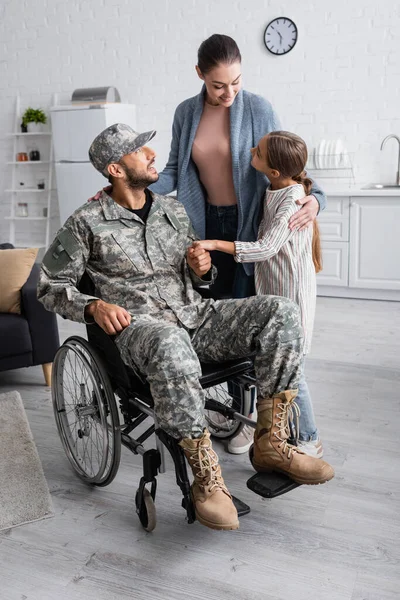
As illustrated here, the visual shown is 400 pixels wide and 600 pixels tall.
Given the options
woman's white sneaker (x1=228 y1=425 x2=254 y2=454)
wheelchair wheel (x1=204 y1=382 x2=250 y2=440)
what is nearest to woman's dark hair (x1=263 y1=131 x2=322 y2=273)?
wheelchair wheel (x1=204 y1=382 x2=250 y2=440)

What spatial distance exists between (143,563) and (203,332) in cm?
71

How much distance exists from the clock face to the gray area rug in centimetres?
343

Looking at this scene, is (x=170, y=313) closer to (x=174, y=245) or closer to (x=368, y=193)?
(x=174, y=245)

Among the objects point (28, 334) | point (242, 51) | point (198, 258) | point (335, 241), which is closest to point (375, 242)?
point (335, 241)

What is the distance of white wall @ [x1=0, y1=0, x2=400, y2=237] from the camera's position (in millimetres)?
4570

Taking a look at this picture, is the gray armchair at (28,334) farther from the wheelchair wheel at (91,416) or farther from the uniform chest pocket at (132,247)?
the uniform chest pocket at (132,247)

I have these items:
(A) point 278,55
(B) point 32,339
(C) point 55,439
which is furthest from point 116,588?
(A) point 278,55

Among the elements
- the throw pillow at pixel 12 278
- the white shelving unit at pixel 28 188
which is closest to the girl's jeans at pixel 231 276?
the throw pillow at pixel 12 278

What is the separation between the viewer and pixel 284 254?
2.08m

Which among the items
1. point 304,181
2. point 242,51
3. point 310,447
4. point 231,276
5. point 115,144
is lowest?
point 310,447

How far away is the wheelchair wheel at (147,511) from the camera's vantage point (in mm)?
1852

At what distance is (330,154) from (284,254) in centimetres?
293

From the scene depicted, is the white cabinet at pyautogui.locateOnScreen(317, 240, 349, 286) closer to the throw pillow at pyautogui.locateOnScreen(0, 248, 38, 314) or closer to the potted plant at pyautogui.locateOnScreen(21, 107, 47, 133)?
the throw pillow at pyautogui.locateOnScreen(0, 248, 38, 314)

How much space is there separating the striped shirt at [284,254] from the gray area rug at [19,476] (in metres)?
1.03
